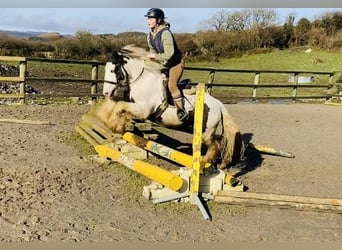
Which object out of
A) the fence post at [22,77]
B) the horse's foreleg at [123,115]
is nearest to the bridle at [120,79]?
the horse's foreleg at [123,115]

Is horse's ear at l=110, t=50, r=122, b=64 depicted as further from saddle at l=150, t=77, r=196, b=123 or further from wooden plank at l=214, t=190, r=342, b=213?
wooden plank at l=214, t=190, r=342, b=213

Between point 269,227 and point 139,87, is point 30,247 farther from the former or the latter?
point 139,87

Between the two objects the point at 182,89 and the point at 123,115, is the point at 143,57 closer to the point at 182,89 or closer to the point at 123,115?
the point at 182,89

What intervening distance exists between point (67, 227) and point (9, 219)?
1.54ft

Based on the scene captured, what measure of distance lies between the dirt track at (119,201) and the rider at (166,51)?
965 millimetres

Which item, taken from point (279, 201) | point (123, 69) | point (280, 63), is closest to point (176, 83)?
point (123, 69)

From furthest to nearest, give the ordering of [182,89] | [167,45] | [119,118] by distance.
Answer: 1. [182,89]
2. [119,118]
3. [167,45]

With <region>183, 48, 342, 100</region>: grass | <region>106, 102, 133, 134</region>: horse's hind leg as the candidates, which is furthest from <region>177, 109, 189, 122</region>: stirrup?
<region>183, 48, 342, 100</region>: grass

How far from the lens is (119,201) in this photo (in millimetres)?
4219

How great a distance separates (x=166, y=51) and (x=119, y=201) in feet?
5.28

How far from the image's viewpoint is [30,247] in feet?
10.1

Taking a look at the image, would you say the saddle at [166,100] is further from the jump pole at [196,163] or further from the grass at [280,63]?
the grass at [280,63]

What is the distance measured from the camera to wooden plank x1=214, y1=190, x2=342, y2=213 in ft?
13.9

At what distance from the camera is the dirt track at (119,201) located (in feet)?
11.5
